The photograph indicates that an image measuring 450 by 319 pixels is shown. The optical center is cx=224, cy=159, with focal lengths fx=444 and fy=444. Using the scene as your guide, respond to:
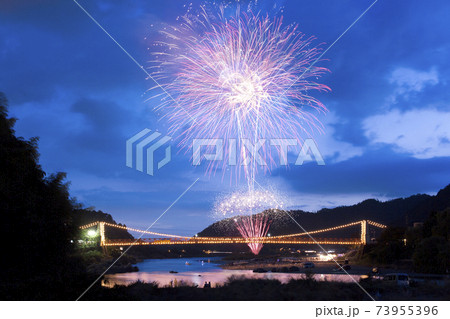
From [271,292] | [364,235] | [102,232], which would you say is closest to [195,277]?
[271,292]

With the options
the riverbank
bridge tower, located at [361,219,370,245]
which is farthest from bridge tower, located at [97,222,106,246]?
the riverbank

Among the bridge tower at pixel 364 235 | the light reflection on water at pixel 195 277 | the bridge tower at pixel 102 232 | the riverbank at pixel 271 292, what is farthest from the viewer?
the bridge tower at pixel 102 232

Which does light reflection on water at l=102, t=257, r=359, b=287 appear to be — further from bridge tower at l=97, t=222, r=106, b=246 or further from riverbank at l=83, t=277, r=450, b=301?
bridge tower at l=97, t=222, r=106, b=246

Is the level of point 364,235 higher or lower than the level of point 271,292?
higher

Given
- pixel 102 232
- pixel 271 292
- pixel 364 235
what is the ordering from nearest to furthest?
pixel 271 292 < pixel 364 235 < pixel 102 232

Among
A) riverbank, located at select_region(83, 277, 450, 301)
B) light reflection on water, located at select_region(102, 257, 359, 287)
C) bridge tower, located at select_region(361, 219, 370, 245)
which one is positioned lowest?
light reflection on water, located at select_region(102, 257, 359, 287)

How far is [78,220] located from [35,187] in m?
3.05

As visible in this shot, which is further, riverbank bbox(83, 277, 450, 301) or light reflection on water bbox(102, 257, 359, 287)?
light reflection on water bbox(102, 257, 359, 287)

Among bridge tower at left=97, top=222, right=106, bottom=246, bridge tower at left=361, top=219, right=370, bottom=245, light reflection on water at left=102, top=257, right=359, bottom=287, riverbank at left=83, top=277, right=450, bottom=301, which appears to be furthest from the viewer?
bridge tower at left=97, top=222, right=106, bottom=246

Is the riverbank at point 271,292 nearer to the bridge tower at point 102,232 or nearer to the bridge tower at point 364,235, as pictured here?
the bridge tower at point 364,235

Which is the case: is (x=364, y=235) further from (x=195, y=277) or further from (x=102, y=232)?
(x=102, y=232)

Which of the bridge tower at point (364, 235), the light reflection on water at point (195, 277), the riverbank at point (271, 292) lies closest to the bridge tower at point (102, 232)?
the light reflection on water at point (195, 277)
